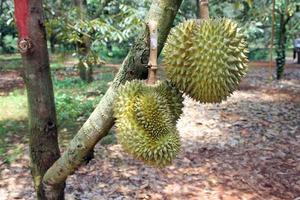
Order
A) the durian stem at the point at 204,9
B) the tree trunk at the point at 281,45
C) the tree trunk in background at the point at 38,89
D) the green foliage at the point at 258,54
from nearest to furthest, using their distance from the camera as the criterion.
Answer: the durian stem at the point at 204,9 → the tree trunk in background at the point at 38,89 → the tree trunk at the point at 281,45 → the green foliage at the point at 258,54

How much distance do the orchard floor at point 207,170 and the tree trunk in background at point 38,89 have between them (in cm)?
170

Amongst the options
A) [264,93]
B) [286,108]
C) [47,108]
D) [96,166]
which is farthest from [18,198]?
[264,93]

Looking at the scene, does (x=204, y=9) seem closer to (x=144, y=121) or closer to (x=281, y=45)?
(x=144, y=121)

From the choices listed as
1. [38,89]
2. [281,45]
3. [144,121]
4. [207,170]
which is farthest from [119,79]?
[281,45]

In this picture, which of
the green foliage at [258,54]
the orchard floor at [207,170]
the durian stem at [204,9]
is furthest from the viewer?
the green foliage at [258,54]

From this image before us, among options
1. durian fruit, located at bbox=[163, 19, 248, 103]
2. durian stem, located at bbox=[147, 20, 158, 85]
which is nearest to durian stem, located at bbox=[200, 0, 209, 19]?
durian fruit, located at bbox=[163, 19, 248, 103]

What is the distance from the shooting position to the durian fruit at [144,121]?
1.09 meters

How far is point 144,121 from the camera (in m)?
1.13

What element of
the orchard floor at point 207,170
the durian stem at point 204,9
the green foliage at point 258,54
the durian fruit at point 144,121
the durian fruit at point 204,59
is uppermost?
the durian stem at point 204,9

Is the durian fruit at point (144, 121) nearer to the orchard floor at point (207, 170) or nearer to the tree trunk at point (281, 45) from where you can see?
the orchard floor at point (207, 170)

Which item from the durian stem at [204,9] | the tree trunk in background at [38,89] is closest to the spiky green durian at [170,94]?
the durian stem at [204,9]

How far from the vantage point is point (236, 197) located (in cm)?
346

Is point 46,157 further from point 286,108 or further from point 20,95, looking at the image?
point 20,95

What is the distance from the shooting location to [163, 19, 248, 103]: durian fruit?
3.46 feet
